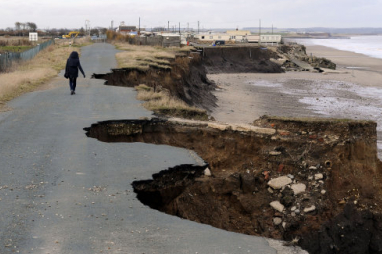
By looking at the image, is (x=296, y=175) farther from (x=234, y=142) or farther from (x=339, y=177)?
(x=234, y=142)

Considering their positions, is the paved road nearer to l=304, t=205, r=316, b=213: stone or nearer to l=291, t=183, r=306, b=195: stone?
l=291, t=183, r=306, b=195: stone

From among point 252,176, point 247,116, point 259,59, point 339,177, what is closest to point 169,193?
point 252,176

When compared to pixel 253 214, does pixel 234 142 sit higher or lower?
higher

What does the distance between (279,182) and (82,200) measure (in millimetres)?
3987

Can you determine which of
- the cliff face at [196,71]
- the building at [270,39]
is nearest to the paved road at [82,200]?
the cliff face at [196,71]

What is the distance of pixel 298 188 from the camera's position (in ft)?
29.3

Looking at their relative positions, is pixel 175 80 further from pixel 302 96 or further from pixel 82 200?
pixel 82 200

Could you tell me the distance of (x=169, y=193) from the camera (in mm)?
8148

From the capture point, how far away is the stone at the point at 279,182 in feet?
29.9

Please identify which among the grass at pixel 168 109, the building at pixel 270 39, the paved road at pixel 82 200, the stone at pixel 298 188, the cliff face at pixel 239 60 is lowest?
the stone at pixel 298 188

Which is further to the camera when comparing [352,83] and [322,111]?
[352,83]

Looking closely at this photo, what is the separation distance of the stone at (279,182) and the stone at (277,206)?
478mm

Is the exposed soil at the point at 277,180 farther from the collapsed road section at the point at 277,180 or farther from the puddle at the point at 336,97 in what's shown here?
the puddle at the point at 336,97

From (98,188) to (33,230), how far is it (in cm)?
163
